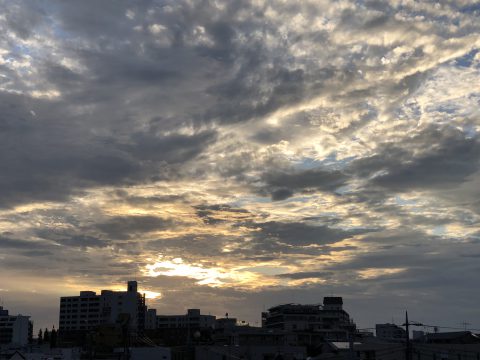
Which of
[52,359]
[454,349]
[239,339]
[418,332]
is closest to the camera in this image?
[52,359]

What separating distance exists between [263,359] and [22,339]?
9337 centimetres

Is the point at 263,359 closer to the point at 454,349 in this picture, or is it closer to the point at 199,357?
the point at 199,357

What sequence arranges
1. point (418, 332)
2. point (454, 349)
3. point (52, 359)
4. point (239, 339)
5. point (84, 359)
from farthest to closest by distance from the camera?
point (418, 332)
point (239, 339)
point (84, 359)
point (454, 349)
point (52, 359)

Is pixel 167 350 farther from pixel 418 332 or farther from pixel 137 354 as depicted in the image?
pixel 418 332

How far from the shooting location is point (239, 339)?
16600cm

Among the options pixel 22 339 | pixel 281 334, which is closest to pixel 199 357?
pixel 281 334

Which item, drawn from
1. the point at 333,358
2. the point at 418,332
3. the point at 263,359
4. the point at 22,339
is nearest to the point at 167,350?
the point at 263,359

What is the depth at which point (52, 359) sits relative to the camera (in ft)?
300

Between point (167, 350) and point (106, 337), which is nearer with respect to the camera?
point (106, 337)

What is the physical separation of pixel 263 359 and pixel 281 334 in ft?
194

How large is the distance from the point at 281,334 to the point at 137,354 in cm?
7809

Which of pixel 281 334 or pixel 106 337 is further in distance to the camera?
pixel 281 334

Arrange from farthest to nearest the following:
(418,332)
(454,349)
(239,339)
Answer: (418,332) < (239,339) < (454,349)

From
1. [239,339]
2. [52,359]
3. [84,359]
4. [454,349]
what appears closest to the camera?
[52,359]
